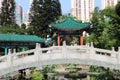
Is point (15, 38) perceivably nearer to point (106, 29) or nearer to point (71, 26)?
point (71, 26)

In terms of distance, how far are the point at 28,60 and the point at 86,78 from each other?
11.4m

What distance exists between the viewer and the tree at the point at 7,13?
135ft

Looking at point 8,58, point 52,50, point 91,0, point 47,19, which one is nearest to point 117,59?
point 52,50

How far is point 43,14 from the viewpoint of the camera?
39812 mm

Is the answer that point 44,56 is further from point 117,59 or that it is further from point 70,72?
point 70,72

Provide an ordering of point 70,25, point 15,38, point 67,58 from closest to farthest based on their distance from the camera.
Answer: point 67,58, point 15,38, point 70,25

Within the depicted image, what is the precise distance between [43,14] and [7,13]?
5.03m

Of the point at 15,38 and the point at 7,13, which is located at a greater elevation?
the point at 7,13

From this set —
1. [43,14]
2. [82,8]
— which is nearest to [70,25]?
[43,14]

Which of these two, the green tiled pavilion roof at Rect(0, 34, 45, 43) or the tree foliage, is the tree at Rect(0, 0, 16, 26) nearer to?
the green tiled pavilion roof at Rect(0, 34, 45, 43)

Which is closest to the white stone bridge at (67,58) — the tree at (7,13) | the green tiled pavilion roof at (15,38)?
the green tiled pavilion roof at (15,38)

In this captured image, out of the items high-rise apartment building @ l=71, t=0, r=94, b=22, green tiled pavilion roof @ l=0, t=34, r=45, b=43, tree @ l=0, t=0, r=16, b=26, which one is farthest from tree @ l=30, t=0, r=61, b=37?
high-rise apartment building @ l=71, t=0, r=94, b=22

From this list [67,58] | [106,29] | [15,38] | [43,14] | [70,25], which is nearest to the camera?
[67,58]

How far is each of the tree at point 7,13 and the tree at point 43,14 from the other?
273 cm
